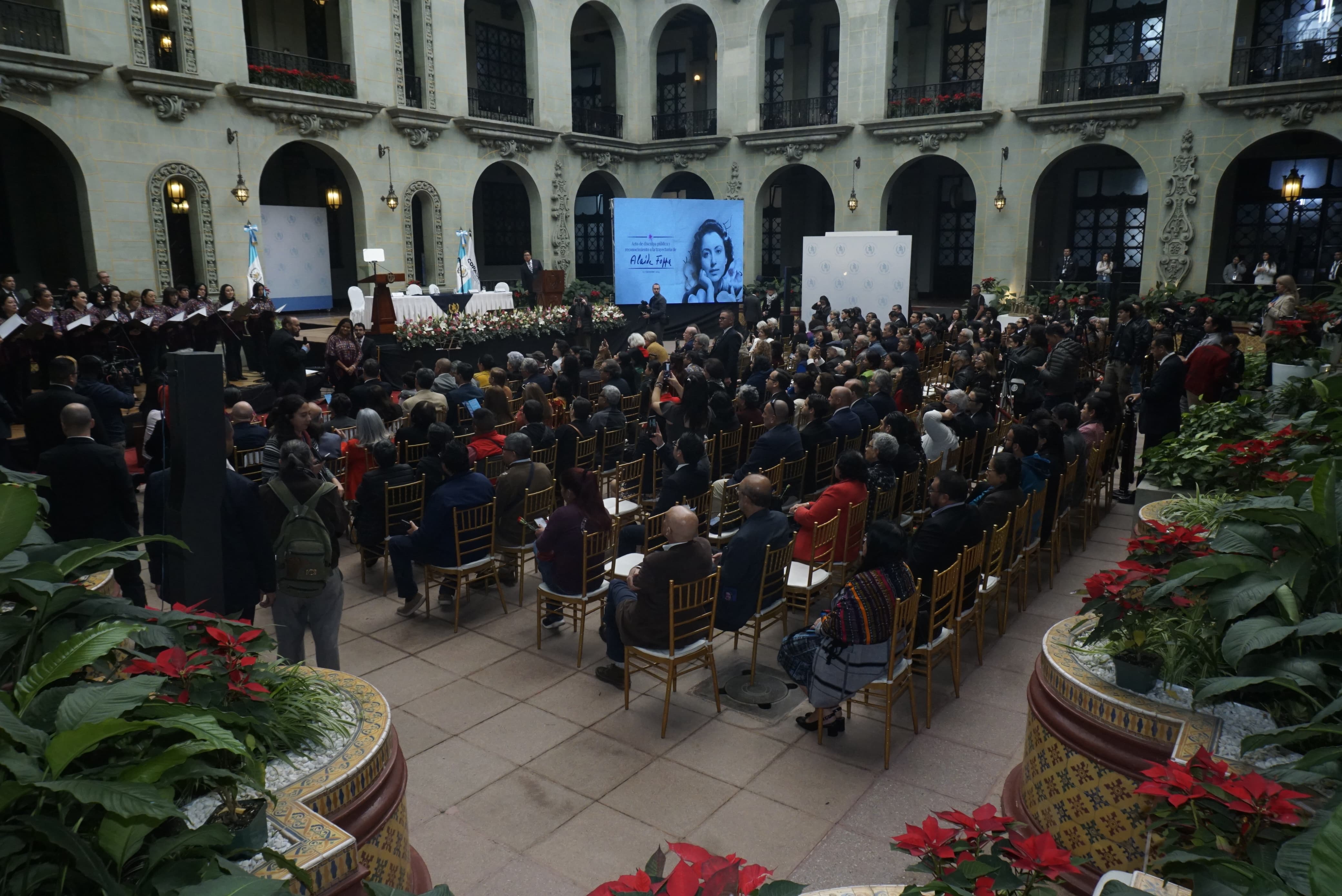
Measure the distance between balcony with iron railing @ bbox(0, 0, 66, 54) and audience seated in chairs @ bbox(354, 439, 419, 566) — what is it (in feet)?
42.3

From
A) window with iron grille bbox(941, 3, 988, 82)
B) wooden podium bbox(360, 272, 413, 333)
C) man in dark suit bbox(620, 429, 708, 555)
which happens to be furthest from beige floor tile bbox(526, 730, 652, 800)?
window with iron grille bbox(941, 3, 988, 82)

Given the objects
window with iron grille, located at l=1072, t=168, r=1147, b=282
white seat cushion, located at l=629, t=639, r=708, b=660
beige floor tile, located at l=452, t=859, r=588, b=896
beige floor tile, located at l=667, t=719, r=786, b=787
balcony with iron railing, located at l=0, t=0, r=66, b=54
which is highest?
balcony with iron railing, located at l=0, t=0, r=66, b=54

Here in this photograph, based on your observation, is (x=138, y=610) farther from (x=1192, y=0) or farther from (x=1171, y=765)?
(x=1192, y=0)

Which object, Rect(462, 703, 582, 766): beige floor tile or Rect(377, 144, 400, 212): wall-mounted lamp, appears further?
Rect(377, 144, 400, 212): wall-mounted lamp

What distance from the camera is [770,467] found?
7539 mm

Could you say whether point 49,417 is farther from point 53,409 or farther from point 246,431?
Answer: point 246,431

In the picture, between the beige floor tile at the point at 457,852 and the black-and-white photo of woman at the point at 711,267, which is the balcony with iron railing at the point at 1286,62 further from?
the beige floor tile at the point at 457,852

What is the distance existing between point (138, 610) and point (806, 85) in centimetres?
2586

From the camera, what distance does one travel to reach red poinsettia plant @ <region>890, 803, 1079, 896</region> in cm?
185

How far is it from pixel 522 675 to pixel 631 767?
1280 mm

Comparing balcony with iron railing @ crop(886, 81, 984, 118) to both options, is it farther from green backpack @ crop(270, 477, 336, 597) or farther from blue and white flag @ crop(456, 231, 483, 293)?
green backpack @ crop(270, 477, 336, 597)

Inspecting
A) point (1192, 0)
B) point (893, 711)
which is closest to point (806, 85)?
point (1192, 0)

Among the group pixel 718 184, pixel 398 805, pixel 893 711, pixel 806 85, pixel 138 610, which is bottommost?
pixel 893 711

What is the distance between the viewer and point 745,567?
5.39m
